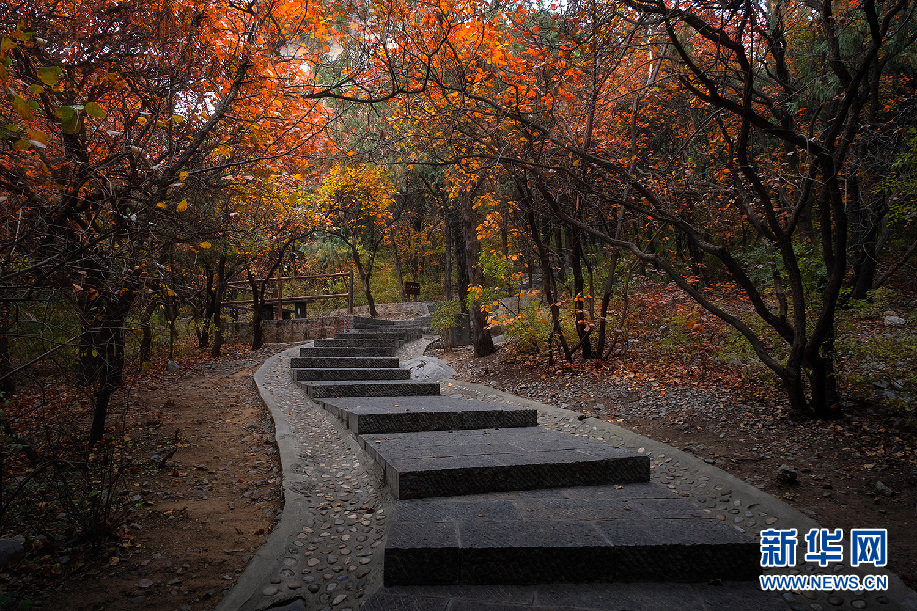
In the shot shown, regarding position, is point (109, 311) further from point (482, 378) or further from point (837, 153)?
point (837, 153)

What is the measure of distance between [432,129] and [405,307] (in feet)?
38.7

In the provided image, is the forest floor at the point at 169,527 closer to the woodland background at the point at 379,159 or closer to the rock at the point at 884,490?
the woodland background at the point at 379,159

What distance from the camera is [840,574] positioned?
2391 mm

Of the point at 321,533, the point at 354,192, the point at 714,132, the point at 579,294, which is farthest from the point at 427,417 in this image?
the point at 354,192

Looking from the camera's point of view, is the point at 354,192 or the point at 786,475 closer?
the point at 786,475

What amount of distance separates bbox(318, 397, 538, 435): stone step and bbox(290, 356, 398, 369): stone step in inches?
102

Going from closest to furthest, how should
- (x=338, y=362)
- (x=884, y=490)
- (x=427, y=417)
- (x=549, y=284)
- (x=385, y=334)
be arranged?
1. (x=884, y=490)
2. (x=427, y=417)
3. (x=549, y=284)
4. (x=338, y=362)
5. (x=385, y=334)

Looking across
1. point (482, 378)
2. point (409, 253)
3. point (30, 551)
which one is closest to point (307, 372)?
point (482, 378)

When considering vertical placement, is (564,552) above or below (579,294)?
below

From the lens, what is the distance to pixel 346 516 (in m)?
2.94

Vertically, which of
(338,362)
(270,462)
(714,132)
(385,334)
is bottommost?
(270,462)

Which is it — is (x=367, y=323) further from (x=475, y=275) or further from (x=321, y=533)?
(x=321, y=533)

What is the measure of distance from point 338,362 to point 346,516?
479 cm

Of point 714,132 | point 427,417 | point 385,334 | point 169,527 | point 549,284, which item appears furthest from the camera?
point 385,334
